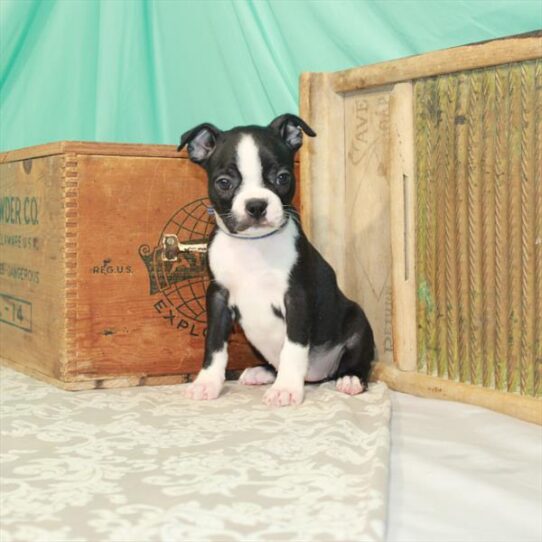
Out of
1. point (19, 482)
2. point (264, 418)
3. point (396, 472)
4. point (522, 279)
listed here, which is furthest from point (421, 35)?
point (19, 482)

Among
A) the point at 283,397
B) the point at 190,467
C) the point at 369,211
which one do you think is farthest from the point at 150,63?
the point at 190,467

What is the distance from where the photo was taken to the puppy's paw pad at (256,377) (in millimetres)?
2611

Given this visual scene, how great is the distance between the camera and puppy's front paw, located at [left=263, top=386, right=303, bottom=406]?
88.9 inches

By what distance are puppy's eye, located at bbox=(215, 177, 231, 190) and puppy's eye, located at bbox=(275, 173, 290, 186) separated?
126 mm

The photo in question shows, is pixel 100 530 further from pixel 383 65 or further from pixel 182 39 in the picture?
pixel 182 39

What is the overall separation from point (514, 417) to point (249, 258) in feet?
2.68

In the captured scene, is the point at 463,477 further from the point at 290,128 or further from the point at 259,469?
the point at 290,128

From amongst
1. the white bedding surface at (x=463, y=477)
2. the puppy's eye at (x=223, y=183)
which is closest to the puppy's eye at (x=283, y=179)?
the puppy's eye at (x=223, y=183)

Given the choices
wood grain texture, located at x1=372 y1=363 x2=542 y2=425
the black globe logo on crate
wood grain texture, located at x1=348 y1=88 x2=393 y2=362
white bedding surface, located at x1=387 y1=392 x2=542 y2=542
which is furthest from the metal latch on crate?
white bedding surface, located at x1=387 y1=392 x2=542 y2=542

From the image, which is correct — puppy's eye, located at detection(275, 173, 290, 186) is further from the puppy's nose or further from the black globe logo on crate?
the black globe logo on crate

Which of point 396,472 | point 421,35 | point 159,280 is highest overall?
point 421,35

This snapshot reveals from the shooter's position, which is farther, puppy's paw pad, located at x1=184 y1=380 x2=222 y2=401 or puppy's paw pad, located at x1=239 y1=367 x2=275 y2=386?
puppy's paw pad, located at x1=239 y1=367 x2=275 y2=386

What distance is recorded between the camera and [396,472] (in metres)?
1.78

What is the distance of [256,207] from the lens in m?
2.17
